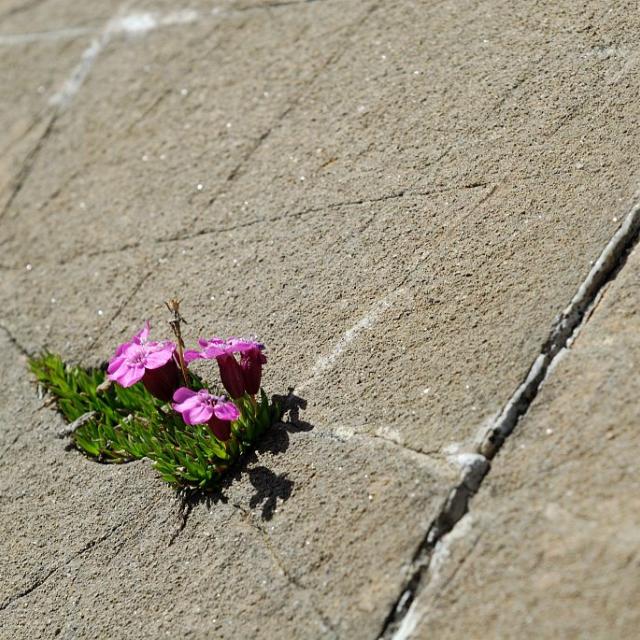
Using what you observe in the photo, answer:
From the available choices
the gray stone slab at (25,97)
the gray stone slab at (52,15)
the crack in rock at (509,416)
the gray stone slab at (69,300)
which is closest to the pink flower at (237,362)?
the crack in rock at (509,416)

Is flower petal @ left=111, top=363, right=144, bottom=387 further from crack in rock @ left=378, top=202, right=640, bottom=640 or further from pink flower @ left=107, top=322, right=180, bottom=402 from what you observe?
crack in rock @ left=378, top=202, right=640, bottom=640

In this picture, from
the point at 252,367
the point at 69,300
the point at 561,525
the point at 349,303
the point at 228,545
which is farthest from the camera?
the point at 69,300

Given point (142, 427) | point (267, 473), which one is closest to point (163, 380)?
point (142, 427)

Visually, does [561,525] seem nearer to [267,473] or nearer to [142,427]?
[267,473]

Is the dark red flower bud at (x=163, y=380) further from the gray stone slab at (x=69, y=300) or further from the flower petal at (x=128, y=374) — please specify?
the gray stone slab at (x=69, y=300)

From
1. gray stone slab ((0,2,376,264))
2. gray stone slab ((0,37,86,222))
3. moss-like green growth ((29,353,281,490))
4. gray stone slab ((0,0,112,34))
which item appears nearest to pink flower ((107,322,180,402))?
moss-like green growth ((29,353,281,490))

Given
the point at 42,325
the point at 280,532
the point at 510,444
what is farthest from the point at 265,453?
the point at 42,325
